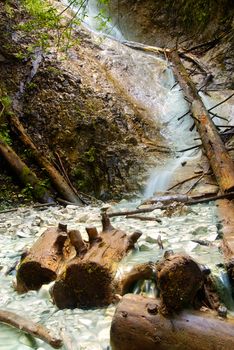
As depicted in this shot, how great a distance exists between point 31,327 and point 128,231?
7.98 feet

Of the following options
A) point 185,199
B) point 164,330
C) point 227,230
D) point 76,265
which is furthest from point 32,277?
point 185,199

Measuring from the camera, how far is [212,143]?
7359 millimetres

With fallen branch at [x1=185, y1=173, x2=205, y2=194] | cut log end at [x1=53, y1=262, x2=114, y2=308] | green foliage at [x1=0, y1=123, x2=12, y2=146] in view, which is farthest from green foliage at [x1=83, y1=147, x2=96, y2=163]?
cut log end at [x1=53, y1=262, x2=114, y2=308]

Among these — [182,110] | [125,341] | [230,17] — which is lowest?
[125,341]

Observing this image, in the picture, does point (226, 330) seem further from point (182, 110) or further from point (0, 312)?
point (182, 110)

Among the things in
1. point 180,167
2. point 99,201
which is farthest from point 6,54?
point 180,167

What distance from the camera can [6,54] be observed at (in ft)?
33.3

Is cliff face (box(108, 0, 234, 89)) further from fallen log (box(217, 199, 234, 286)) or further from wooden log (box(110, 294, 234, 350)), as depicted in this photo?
wooden log (box(110, 294, 234, 350))

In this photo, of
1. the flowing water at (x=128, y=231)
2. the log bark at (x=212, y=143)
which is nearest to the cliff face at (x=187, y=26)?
the flowing water at (x=128, y=231)

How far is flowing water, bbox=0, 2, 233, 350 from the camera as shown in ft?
8.23

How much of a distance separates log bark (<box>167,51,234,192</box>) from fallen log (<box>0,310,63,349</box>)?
4198mm

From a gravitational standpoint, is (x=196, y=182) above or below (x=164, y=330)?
above

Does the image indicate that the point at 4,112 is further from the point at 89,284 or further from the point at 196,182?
the point at 89,284

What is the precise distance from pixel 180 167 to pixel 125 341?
22.5 ft
